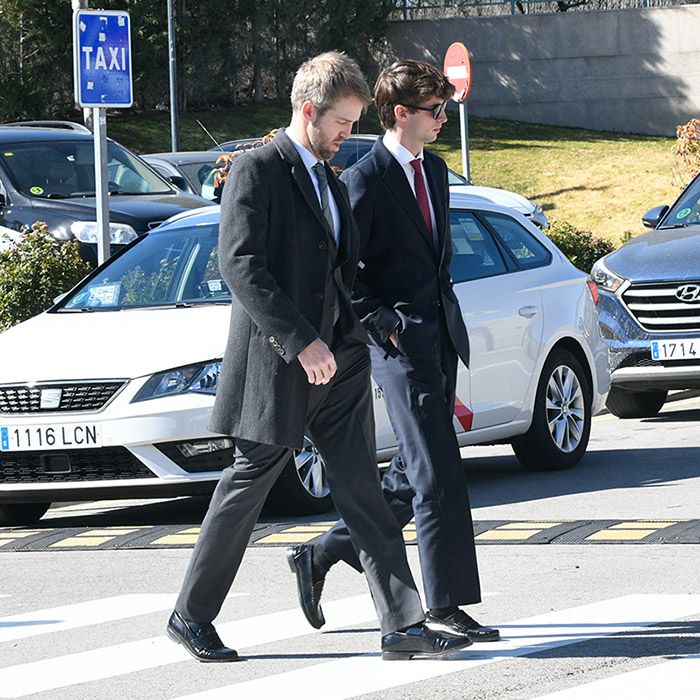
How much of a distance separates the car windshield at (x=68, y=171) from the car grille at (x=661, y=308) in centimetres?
528

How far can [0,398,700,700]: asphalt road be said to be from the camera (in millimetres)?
5336

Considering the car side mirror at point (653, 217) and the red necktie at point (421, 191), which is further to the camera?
the car side mirror at point (653, 217)

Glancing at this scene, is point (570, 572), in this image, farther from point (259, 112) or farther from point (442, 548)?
point (259, 112)

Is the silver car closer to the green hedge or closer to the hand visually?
the green hedge

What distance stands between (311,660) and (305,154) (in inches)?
61.8

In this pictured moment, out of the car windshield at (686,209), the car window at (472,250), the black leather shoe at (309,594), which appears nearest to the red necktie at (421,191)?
the black leather shoe at (309,594)

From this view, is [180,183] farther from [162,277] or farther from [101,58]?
[162,277]

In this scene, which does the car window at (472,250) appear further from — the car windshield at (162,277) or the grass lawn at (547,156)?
the grass lawn at (547,156)

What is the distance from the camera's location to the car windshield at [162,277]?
9289 millimetres

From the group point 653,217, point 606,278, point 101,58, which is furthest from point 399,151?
point 653,217

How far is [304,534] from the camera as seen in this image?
808 cm

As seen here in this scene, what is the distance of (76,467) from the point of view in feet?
27.5

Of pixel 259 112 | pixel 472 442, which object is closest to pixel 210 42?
pixel 259 112

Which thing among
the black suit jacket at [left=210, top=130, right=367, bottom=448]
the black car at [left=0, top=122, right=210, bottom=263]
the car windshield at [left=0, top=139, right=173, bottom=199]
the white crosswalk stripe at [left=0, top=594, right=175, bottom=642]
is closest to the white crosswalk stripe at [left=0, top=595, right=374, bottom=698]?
the white crosswalk stripe at [left=0, top=594, right=175, bottom=642]
